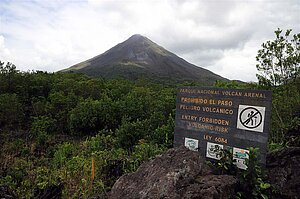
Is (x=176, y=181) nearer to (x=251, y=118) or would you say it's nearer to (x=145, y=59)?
(x=251, y=118)

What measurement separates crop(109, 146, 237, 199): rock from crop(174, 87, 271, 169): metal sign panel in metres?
0.71

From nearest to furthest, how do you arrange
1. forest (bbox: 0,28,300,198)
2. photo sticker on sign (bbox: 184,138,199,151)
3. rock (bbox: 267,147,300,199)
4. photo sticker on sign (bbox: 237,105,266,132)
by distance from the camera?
rock (bbox: 267,147,300,199) → photo sticker on sign (bbox: 237,105,266,132) → photo sticker on sign (bbox: 184,138,199,151) → forest (bbox: 0,28,300,198)

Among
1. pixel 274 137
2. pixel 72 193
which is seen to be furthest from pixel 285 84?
pixel 72 193

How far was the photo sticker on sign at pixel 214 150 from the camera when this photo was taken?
5.15 meters

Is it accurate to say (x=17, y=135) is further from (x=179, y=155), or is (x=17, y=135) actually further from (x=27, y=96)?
(x=179, y=155)

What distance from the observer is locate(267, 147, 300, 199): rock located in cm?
450

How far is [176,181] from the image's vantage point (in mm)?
4246

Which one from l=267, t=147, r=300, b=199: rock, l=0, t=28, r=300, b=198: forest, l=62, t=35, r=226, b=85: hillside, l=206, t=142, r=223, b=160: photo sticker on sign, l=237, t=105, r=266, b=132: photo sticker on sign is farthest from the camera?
l=62, t=35, r=226, b=85: hillside

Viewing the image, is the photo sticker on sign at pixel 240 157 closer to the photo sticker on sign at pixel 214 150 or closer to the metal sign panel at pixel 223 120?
the metal sign panel at pixel 223 120

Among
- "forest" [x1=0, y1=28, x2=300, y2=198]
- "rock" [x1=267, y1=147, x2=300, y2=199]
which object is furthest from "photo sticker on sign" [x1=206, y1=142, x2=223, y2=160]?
"forest" [x1=0, y1=28, x2=300, y2=198]

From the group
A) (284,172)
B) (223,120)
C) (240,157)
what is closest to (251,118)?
(223,120)

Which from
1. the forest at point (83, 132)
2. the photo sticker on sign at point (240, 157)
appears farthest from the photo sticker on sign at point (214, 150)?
the forest at point (83, 132)

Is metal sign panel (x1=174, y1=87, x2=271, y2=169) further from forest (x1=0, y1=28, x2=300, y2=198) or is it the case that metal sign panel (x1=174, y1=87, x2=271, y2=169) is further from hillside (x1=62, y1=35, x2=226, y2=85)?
hillside (x1=62, y1=35, x2=226, y2=85)

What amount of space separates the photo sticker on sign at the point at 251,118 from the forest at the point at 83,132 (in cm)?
227
